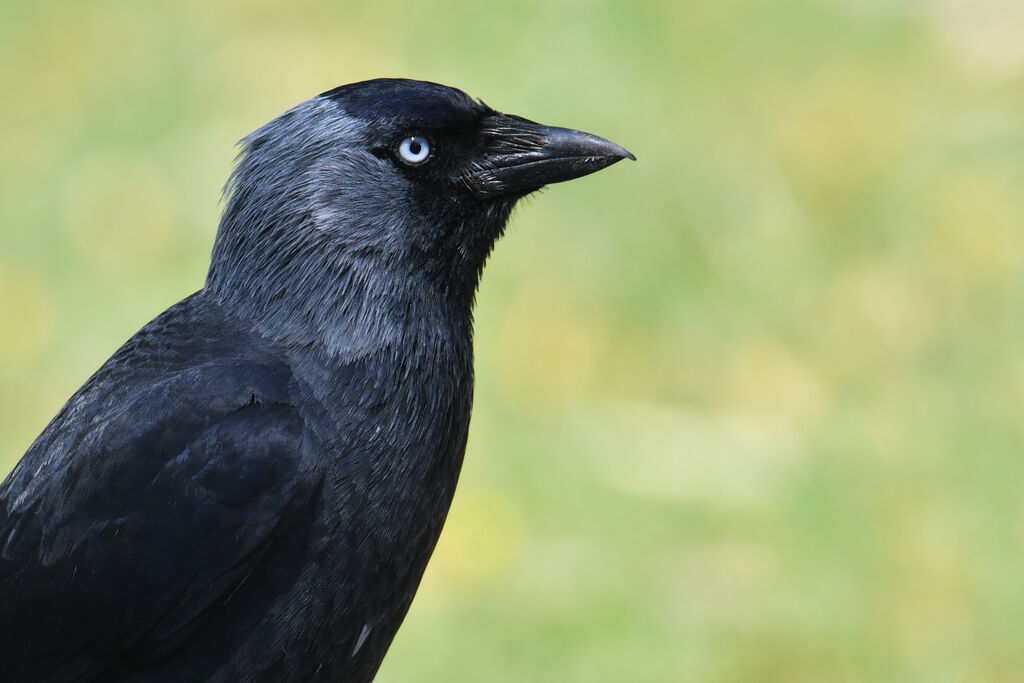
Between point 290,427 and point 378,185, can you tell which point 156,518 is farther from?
point 378,185

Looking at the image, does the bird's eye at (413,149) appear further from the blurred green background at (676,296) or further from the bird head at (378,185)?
the blurred green background at (676,296)

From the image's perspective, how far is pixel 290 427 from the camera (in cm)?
401

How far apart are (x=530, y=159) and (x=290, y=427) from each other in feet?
3.74

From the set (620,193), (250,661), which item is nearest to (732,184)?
(620,193)

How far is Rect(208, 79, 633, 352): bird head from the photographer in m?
4.30

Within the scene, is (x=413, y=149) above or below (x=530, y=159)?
below

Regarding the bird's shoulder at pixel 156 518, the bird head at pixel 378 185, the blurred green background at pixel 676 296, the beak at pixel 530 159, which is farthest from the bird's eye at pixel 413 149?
the blurred green background at pixel 676 296

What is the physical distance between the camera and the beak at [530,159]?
443cm

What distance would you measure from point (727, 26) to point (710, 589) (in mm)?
4430

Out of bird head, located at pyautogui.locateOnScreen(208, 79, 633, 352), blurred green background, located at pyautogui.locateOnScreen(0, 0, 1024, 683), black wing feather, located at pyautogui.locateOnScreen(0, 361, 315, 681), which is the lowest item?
black wing feather, located at pyautogui.locateOnScreen(0, 361, 315, 681)

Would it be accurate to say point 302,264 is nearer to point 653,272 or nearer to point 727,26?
point 653,272

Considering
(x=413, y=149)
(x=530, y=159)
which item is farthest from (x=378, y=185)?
(x=530, y=159)

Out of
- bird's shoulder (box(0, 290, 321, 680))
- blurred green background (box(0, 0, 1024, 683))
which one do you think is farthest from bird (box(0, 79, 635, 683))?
blurred green background (box(0, 0, 1024, 683))

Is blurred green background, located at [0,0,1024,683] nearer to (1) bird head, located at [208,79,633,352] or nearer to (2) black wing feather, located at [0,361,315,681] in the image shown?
(1) bird head, located at [208,79,633,352]
